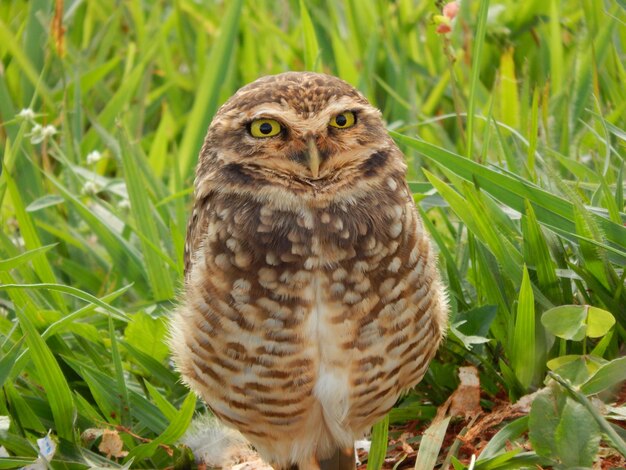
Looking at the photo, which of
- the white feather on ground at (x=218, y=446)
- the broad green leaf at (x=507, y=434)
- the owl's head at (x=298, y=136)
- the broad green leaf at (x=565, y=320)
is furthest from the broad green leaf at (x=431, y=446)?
the owl's head at (x=298, y=136)

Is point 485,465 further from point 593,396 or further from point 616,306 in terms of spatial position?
point 616,306

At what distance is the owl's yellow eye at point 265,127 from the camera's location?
250 cm

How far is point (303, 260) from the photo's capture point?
254 centimetres

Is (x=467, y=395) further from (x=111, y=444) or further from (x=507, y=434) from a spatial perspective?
(x=111, y=444)

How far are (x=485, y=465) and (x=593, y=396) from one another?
33cm

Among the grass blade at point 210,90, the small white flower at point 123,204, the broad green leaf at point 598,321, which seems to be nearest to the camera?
the broad green leaf at point 598,321

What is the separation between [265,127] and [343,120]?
186 mm

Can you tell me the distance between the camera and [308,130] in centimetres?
247

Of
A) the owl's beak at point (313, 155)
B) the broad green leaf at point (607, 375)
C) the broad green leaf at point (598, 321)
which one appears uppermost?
the owl's beak at point (313, 155)

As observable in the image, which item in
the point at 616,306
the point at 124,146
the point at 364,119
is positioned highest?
the point at 364,119

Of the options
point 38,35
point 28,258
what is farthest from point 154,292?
point 38,35

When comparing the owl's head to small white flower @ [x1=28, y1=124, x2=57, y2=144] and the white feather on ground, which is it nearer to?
the white feather on ground

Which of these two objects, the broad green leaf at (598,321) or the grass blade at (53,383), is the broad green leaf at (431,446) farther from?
the grass blade at (53,383)

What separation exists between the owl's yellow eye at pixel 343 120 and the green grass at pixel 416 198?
48cm
